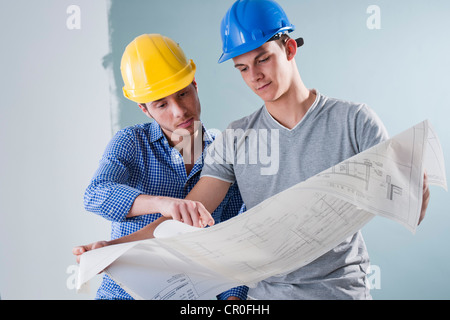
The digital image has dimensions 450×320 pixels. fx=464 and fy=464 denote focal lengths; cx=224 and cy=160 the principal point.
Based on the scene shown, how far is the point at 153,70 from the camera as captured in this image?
4.51 ft

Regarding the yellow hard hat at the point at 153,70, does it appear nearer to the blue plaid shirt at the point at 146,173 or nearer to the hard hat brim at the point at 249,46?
the blue plaid shirt at the point at 146,173

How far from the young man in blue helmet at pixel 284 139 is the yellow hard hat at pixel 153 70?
210 millimetres

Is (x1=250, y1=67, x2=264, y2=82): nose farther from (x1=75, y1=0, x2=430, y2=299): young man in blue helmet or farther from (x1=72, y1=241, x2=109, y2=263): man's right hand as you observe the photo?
(x1=72, y1=241, x2=109, y2=263): man's right hand

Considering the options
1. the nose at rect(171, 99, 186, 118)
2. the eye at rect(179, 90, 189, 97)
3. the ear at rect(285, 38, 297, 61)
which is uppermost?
the ear at rect(285, 38, 297, 61)

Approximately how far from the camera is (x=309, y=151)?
1.15 metres

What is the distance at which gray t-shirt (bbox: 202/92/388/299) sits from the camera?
1.08 metres

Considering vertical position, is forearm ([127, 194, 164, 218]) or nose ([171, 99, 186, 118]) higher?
nose ([171, 99, 186, 118])

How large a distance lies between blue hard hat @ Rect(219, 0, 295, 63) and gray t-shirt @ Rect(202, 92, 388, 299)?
19 cm

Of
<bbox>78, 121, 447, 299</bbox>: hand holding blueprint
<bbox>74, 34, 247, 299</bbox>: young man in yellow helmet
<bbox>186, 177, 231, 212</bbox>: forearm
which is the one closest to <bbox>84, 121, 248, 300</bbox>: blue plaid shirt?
<bbox>74, 34, 247, 299</bbox>: young man in yellow helmet

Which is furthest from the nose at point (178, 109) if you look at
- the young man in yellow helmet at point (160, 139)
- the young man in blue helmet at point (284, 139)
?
the young man in blue helmet at point (284, 139)

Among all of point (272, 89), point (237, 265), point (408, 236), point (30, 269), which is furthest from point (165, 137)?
point (408, 236)
